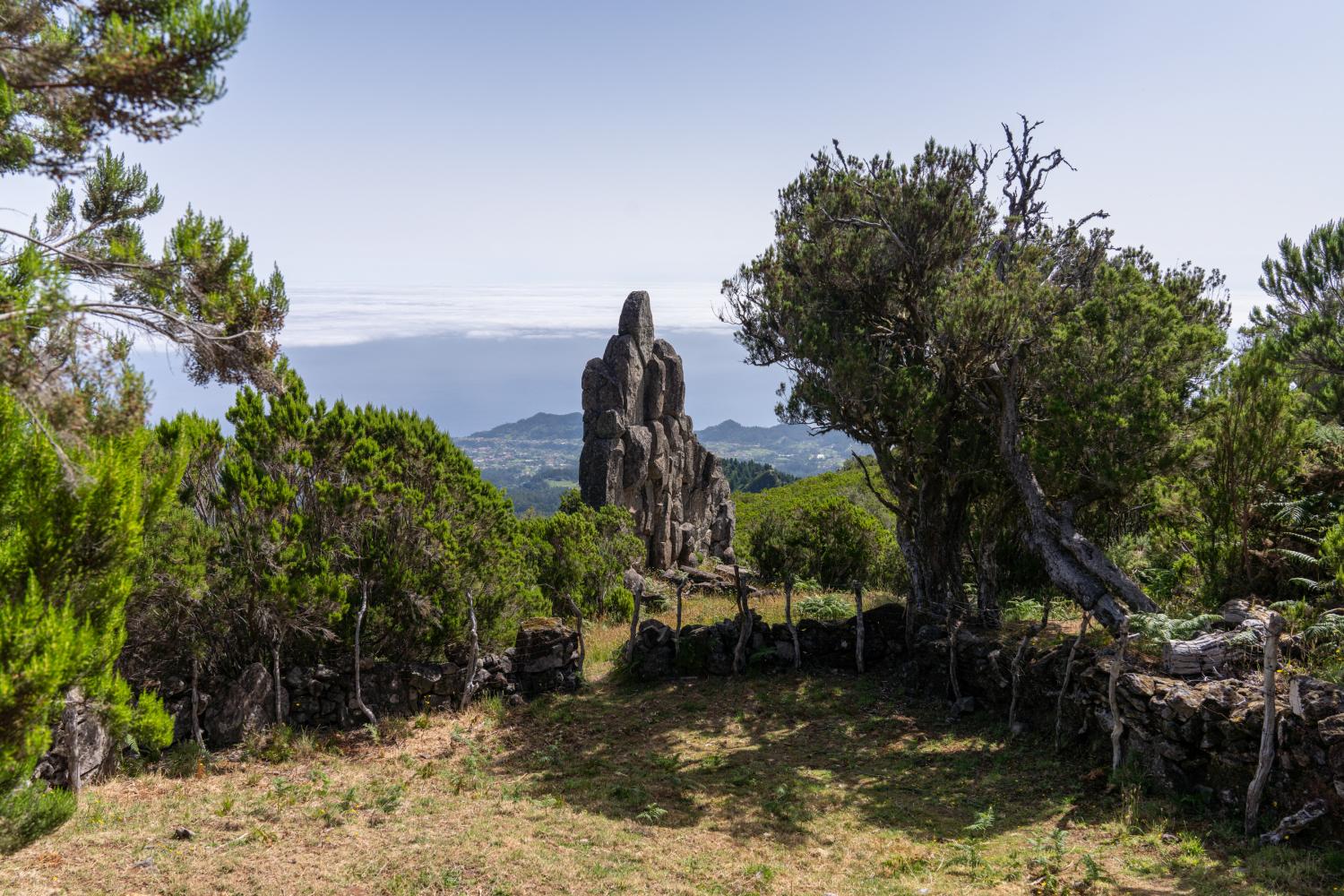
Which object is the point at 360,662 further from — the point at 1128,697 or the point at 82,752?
the point at 1128,697

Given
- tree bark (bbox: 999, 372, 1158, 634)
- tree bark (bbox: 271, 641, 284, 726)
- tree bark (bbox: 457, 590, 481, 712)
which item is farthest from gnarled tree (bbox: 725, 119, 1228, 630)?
tree bark (bbox: 271, 641, 284, 726)

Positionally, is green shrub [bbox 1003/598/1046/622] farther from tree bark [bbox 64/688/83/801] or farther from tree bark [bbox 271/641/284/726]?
tree bark [bbox 64/688/83/801]

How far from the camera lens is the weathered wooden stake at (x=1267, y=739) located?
29.9 feet

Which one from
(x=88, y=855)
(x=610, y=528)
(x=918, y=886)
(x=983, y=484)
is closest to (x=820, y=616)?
(x=983, y=484)

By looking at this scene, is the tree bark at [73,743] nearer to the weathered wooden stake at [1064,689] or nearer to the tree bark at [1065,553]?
the weathered wooden stake at [1064,689]

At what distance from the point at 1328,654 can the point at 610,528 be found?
1889 centimetres

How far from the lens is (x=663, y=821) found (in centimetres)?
1112

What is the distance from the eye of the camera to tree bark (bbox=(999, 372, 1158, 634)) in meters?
14.7

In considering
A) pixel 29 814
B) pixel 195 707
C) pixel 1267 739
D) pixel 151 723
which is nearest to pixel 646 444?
pixel 195 707

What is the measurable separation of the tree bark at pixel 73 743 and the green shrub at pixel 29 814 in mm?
3537

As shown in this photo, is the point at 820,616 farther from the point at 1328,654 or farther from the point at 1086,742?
the point at 1328,654

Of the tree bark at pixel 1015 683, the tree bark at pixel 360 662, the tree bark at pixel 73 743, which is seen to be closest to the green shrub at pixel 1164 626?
the tree bark at pixel 1015 683

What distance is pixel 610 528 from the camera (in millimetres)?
25703

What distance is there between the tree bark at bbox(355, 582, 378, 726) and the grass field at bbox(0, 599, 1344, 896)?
51 cm
